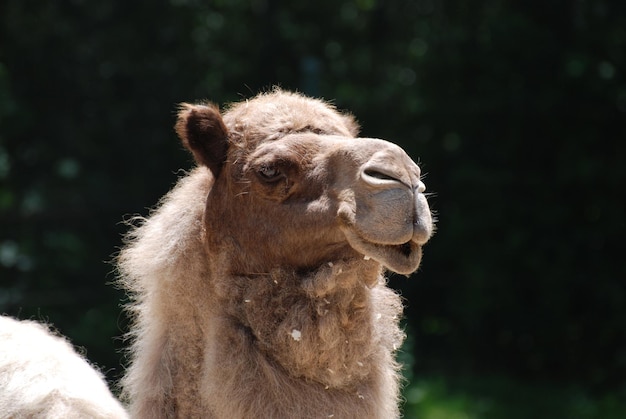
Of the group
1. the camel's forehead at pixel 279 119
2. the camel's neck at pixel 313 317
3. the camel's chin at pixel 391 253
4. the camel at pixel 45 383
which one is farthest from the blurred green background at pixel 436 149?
the camel's chin at pixel 391 253

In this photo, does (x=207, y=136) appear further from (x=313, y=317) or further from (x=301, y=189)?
(x=313, y=317)

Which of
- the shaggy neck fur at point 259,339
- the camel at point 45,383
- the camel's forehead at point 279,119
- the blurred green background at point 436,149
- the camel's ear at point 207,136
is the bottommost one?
the blurred green background at point 436,149

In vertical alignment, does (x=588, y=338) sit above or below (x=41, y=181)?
below

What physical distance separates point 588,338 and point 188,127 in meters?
6.53

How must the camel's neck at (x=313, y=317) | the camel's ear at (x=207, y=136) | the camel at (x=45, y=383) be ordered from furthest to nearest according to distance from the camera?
the camel's ear at (x=207, y=136), the camel at (x=45, y=383), the camel's neck at (x=313, y=317)

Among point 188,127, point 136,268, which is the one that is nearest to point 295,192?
point 188,127

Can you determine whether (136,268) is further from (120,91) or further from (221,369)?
(120,91)

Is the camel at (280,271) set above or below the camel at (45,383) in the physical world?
above

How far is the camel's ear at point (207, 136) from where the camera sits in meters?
2.75

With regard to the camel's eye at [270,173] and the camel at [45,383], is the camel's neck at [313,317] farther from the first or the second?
the camel at [45,383]

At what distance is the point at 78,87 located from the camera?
341 inches

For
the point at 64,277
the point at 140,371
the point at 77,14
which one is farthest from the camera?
the point at 77,14

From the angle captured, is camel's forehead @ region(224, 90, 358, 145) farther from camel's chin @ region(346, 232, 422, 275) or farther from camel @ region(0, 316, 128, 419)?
camel @ region(0, 316, 128, 419)

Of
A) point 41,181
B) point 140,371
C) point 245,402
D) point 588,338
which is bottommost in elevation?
point 588,338
